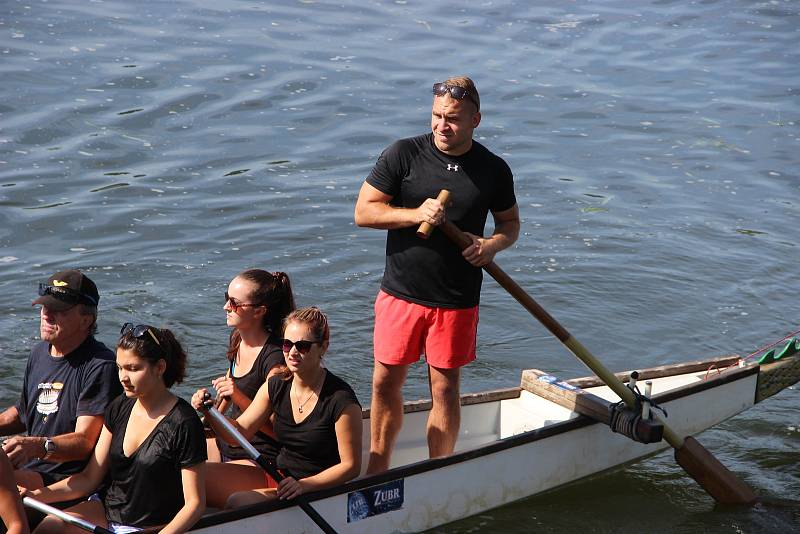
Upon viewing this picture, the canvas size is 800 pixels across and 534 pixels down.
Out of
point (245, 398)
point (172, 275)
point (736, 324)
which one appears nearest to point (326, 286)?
point (172, 275)

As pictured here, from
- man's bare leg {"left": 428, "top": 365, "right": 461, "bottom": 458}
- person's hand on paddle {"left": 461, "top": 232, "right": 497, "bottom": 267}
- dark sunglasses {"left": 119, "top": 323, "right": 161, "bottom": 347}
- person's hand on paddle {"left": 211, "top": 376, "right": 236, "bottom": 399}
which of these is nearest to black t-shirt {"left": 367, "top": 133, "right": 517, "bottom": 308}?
person's hand on paddle {"left": 461, "top": 232, "right": 497, "bottom": 267}

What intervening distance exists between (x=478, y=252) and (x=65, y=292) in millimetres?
1950

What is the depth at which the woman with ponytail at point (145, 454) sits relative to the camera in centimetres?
482

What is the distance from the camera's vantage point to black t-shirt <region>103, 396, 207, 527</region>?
4832mm

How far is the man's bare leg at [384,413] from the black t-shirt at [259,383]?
584mm

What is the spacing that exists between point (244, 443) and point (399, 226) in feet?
4.25

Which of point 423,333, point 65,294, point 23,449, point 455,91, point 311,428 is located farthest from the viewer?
point 423,333

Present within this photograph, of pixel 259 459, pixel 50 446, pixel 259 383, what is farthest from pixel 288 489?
pixel 50 446

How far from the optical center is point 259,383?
5.71 meters

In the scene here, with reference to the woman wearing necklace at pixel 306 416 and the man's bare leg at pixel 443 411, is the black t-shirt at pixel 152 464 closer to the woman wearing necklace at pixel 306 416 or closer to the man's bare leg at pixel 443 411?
the woman wearing necklace at pixel 306 416

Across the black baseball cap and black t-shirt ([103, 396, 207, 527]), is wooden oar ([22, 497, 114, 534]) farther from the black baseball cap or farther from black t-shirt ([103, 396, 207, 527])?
the black baseball cap

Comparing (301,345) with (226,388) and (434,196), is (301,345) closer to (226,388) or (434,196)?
(226,388)

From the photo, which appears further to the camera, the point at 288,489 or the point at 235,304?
the point at 235,304

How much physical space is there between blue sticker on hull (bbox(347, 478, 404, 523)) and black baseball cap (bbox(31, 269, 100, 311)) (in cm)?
157
